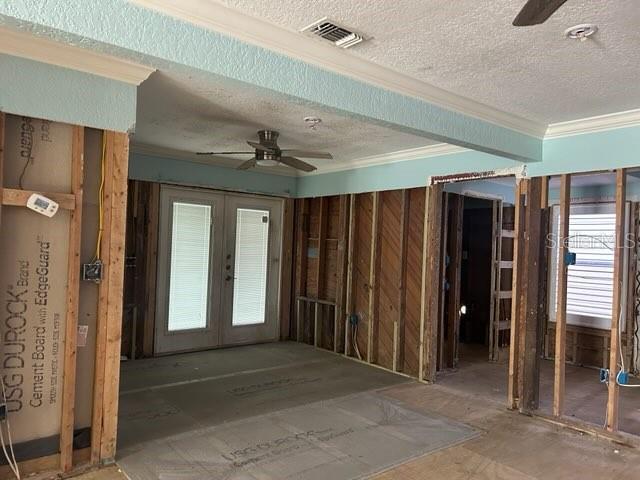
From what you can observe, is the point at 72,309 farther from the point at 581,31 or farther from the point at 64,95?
the point at 581,31

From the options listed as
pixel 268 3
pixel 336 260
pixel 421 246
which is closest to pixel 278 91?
pixel 268 3

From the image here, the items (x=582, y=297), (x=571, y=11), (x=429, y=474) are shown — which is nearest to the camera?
(x=571, y=11)

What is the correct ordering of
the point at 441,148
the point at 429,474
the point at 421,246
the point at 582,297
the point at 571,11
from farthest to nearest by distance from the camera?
1. the point at 582,297
2. the point at 421,246
3. the point at 441,148
4. the point at 429,474
5. the point at 571,11

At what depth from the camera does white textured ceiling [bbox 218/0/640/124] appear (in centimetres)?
206

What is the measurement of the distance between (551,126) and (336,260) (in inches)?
129

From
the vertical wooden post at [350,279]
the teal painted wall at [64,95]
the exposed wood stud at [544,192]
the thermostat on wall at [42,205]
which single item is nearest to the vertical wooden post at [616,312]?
the exposed wood stud at [544,192]

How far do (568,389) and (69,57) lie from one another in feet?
17.1

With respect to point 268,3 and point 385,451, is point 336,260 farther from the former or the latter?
point 268,3

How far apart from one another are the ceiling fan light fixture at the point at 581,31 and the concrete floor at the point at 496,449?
257cm

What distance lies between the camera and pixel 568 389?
186 inches

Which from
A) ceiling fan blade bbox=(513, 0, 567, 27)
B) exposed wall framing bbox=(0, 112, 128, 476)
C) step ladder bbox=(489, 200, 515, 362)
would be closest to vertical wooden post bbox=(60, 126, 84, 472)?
exposed wall framing bbox=(0, 112, 128, 476)

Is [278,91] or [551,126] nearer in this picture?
[278,91]

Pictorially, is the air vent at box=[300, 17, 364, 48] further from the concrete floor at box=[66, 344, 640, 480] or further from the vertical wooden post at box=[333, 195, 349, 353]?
the vertical wooden post at box=[333, 195, 349, 353]

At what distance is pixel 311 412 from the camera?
3.87 m
